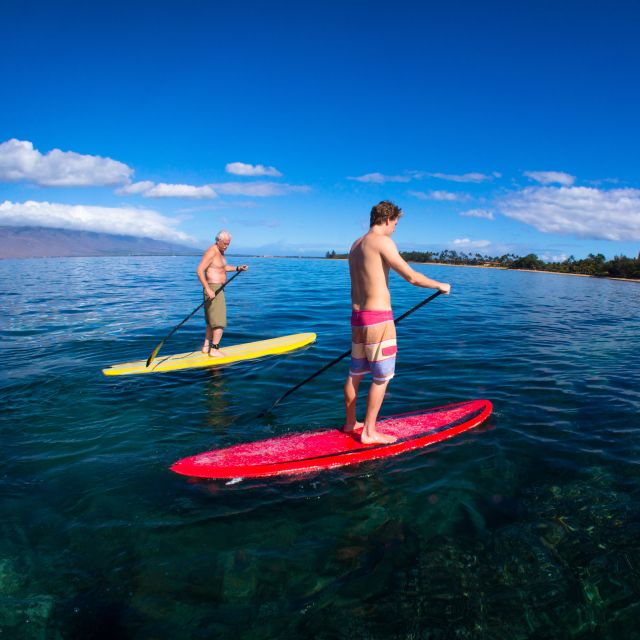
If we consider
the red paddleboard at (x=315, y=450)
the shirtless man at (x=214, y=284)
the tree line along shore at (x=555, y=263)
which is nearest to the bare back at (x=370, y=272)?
the red paddleboard at (x=315, y=450)

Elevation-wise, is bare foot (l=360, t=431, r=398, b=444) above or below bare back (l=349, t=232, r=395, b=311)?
below

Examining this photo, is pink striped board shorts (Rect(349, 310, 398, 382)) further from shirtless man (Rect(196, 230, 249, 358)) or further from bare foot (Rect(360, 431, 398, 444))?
shirtless man (Rect(196, 230, 249, 358))

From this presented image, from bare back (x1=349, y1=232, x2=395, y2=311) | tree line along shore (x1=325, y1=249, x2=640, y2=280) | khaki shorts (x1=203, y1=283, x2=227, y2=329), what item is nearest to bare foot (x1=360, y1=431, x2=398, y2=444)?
bare back (x1=349, y1=232, x2=395, y2=311)

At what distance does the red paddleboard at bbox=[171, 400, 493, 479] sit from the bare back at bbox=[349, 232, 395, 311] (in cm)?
174

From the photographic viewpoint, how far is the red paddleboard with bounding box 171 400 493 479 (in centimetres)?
455

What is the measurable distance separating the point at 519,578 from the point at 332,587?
57.7 inches

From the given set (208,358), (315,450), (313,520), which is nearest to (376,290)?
(315,450)

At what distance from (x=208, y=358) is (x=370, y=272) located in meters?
5.83

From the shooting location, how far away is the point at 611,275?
5322 centimetres

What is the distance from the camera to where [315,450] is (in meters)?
4.90

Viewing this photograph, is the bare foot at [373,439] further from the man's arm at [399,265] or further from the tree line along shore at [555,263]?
the tree line along shore at [555,263]

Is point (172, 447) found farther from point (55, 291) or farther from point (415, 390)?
point (55, 291)

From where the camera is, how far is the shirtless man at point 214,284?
9.21 m

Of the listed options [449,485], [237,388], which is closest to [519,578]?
[449,485]
